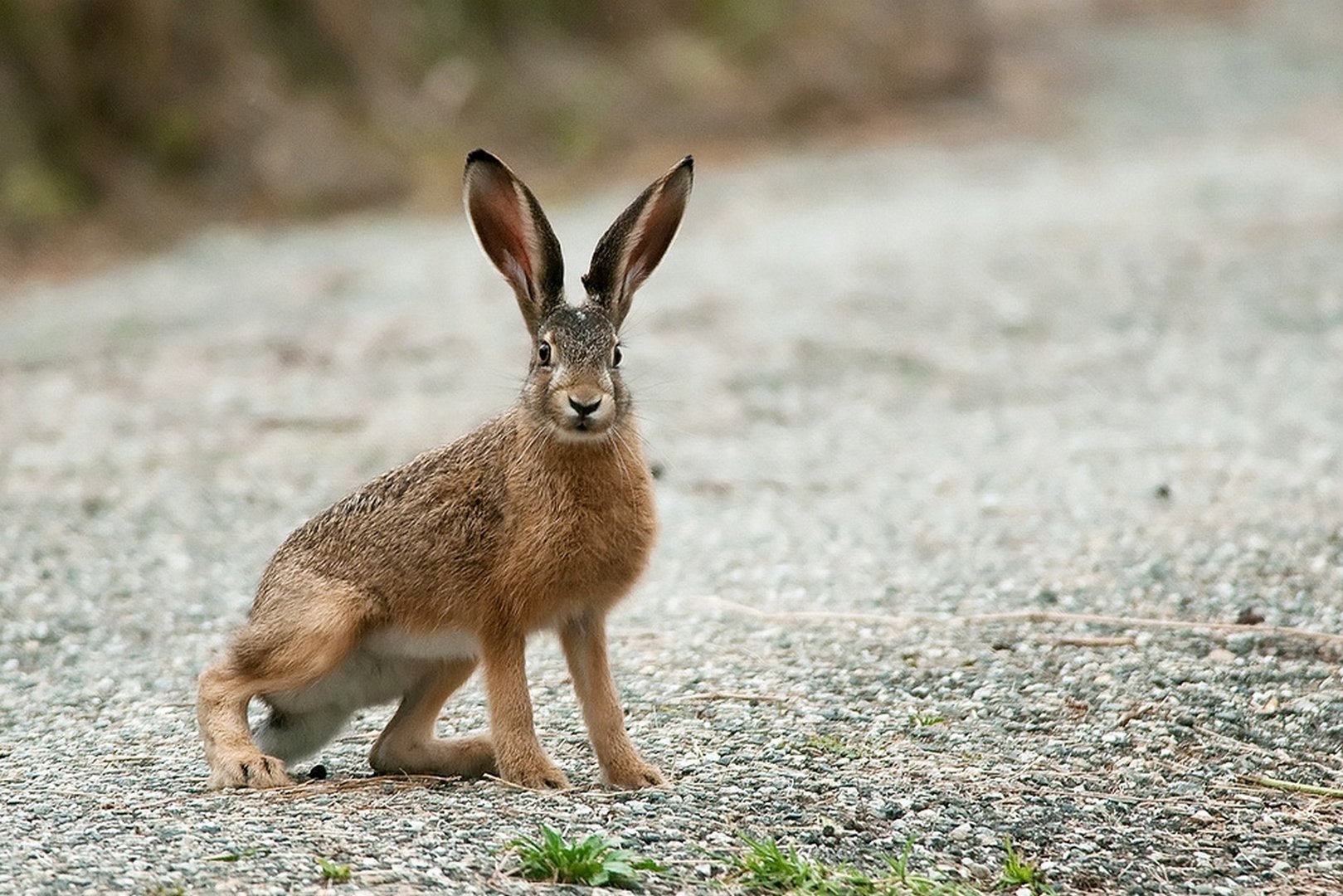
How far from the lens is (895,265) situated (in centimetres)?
1548

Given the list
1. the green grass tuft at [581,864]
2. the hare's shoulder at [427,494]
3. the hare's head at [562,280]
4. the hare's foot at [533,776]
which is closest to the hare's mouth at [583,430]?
the hare's head at [562,280]

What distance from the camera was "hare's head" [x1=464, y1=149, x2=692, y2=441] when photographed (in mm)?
5223

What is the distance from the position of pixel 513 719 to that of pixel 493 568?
439mm

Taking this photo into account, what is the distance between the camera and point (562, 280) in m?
5.62

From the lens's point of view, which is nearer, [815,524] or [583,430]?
[583,430]

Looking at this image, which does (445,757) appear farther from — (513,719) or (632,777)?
(632,777)

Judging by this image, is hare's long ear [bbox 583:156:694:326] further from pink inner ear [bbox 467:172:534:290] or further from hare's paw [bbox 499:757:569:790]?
hare's paw [bbox 499:757:569:790]

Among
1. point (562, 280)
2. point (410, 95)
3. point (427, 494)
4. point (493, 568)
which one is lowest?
point (493, 568)

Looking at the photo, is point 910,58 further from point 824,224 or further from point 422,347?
point 422,347

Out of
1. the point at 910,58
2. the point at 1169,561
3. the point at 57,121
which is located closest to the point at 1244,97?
the point at 910,58

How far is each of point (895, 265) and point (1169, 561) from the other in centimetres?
804

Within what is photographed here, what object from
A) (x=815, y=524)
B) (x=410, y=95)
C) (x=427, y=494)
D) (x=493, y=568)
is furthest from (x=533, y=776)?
(x=410, y=95)

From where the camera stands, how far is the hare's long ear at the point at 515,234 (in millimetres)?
5473

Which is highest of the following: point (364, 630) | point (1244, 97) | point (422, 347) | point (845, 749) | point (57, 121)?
point (1244, 97)
